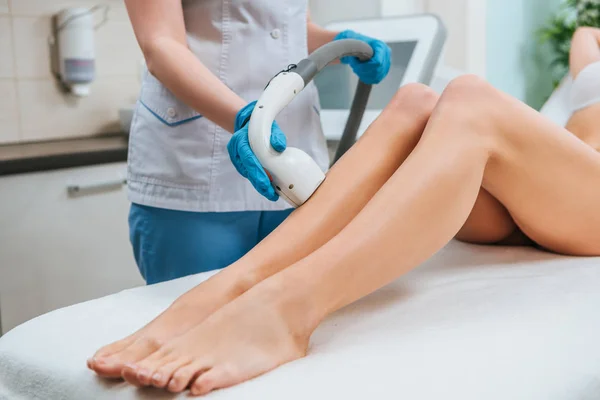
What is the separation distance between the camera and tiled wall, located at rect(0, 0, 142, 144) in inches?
93.5

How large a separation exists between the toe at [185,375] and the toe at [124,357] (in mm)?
68

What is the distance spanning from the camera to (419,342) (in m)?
0.88

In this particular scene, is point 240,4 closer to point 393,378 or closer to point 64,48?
point 393,378

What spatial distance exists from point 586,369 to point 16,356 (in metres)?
0.71

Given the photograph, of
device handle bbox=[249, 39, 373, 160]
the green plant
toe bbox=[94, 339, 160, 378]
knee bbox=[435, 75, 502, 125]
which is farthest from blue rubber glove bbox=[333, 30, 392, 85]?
the green plant

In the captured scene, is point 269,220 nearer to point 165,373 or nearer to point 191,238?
point 191,238

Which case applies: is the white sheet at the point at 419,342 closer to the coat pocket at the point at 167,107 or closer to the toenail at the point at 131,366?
the toenail at the point at 131,366

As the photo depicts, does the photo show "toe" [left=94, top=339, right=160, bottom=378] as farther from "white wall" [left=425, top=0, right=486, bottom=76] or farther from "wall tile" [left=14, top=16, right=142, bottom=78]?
"white wall" [left=425, top=0, right=486, bottom=76]

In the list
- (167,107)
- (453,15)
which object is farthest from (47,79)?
(453,15)

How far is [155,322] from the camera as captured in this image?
92 cm

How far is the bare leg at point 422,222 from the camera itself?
0.86 meters

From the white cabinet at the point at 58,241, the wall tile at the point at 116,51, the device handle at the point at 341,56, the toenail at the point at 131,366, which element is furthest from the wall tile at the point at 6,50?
the toenail at the point at 131,366

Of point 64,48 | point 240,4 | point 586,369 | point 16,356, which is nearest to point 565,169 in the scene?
point 586,369

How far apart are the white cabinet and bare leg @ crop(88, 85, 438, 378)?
4.09ft
